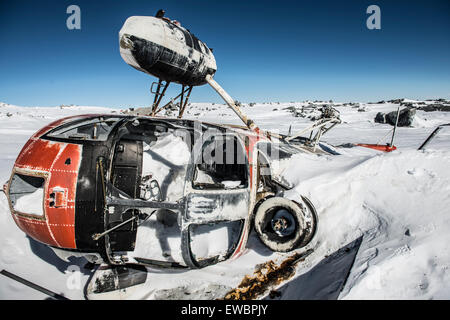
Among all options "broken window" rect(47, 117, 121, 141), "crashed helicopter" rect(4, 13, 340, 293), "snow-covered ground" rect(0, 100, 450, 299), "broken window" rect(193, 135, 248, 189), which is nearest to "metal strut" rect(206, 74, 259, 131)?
"crashed helicopter" rect(4, 13, 340, 293)

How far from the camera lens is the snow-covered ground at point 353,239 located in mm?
2598

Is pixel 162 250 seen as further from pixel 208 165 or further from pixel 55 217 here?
pixel 208 165

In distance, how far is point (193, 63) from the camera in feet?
17.6

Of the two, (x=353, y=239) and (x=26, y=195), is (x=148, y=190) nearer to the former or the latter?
(x=26, y=195)

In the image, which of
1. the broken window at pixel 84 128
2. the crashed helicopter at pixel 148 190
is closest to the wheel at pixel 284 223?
the crashed helicopter at pixel 148 190

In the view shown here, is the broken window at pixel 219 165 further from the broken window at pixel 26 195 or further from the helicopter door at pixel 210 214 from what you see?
the broken window at pixel 26 195

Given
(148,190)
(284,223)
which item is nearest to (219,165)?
(148,190)

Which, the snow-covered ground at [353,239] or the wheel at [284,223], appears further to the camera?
the wheel at [284,223]

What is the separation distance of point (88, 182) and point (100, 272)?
1614 mm

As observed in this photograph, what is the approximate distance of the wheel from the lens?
341 cm

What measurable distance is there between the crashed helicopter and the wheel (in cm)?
2

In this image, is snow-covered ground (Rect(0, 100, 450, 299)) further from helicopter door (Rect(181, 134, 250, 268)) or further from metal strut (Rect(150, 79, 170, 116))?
metal strut (Rect(150, 79, 170, 116))

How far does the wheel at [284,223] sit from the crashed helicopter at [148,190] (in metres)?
0.02

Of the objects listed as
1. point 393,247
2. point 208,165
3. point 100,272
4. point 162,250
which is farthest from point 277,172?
point 100,272
